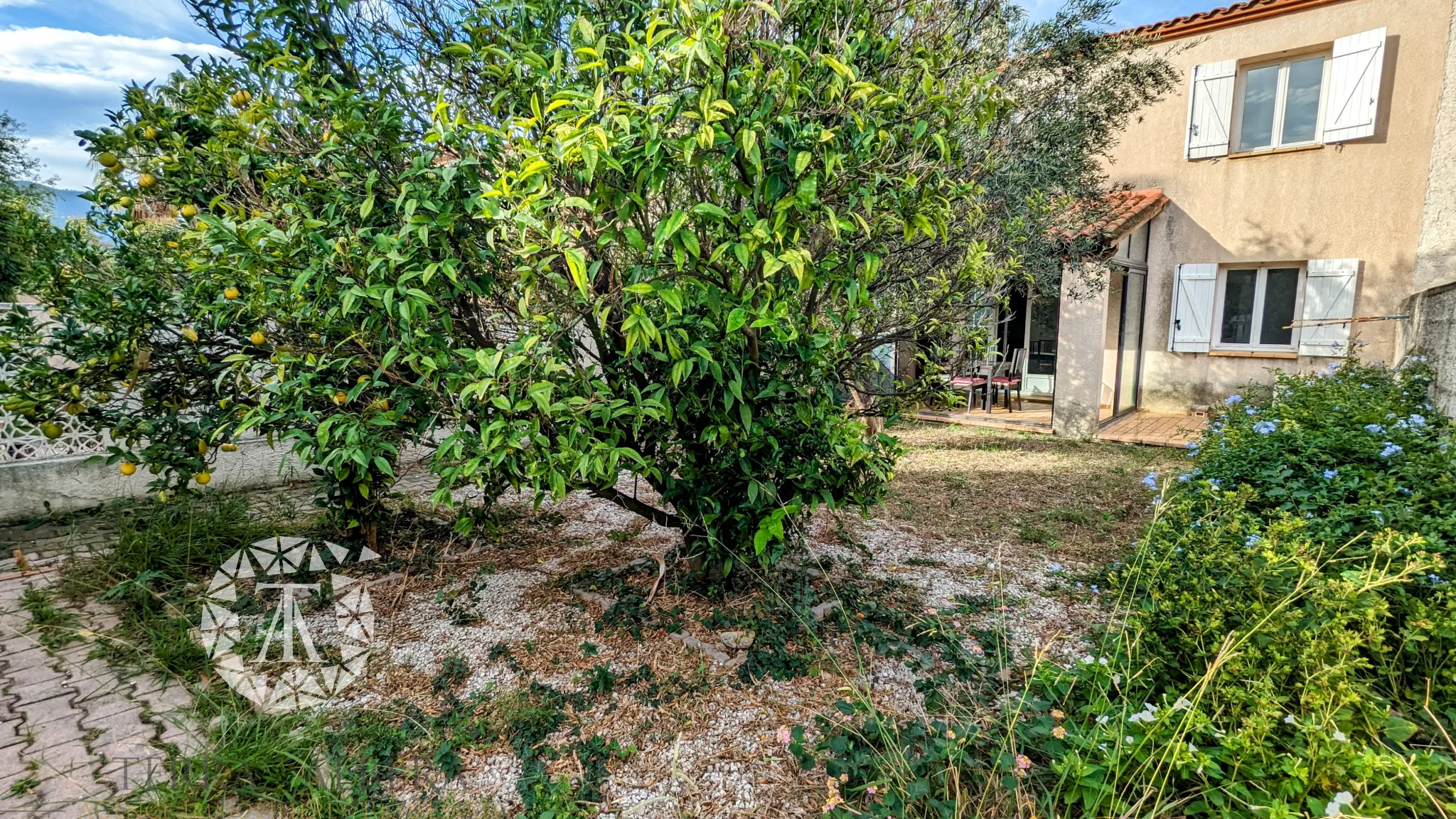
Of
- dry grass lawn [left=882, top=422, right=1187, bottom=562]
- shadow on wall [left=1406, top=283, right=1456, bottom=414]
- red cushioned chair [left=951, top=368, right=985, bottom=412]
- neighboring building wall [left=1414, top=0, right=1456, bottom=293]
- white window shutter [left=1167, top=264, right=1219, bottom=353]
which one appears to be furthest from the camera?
red cushioned chair [left=951, top=368, right=985, bottom=412]

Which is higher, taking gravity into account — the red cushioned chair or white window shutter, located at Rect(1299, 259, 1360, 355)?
white window shutter, located at Rect(1299, 259, 1360, 355)

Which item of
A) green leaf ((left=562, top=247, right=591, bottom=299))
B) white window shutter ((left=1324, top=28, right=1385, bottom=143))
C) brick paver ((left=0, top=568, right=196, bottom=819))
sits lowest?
brick paver ((left=0, top=568, right=196, bottom=819))

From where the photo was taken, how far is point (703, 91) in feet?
5.33

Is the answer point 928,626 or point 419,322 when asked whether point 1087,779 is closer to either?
point 928,626

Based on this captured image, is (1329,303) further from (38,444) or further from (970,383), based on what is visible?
(38,444)

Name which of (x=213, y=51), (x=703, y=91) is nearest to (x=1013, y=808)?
(x=703, y=91)

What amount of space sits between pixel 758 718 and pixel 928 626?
0.96m

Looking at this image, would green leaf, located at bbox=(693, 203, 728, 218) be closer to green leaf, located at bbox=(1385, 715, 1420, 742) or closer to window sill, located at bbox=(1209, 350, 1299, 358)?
green leaf, located at bbox=(1385, 715, 1420, 742)

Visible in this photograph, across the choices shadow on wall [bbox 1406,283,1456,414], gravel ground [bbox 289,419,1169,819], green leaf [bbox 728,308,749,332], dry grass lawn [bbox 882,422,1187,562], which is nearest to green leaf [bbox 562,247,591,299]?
green leaf [bbox 728,308,749,332]

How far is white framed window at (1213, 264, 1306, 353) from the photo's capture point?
8648 mm

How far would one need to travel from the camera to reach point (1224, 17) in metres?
8.52

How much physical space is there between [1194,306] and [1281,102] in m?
2.77

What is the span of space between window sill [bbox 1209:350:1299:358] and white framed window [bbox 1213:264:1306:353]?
0.05 meters

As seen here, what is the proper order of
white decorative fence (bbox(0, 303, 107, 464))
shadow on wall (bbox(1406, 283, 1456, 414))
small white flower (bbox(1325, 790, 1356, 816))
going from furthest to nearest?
white decorative fence (bbox(0, 303, 107, 464)) < shadow on wall (bbox(1406, 283, 1456, 414)) < small white flower (bbox(1325, 790, 1356, 816))
